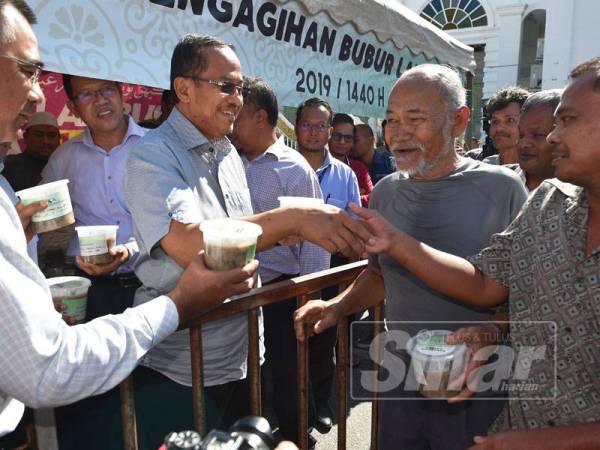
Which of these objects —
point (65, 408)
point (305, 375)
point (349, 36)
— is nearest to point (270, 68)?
point (349, 36)

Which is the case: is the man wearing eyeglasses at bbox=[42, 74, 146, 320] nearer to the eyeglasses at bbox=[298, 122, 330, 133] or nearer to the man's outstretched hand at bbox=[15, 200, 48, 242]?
the man's outstretched hand at bbox=[15, 200, 48, 242]

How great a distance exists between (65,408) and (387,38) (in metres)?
4.31

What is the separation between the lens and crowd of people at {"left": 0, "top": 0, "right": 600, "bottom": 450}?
1300 millimetres

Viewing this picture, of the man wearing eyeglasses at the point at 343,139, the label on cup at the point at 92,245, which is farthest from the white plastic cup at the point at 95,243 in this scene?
the man wearing eyeglasses at the point at 343,139

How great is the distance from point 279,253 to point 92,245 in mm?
1299

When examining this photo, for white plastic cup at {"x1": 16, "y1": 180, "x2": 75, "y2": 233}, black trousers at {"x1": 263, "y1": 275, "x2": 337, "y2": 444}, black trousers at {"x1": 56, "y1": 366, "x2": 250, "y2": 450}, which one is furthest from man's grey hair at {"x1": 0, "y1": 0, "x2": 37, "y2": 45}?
black trousers at {"x1": 263, "y1": 275, "x2": 337, "y2": 444}

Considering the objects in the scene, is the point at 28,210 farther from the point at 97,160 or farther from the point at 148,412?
the point at 148,412

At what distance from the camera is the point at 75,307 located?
212 cm

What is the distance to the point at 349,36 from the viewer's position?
14.4ft

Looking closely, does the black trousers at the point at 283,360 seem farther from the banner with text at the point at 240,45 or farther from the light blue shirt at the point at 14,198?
the banner with text at the point at 240,45

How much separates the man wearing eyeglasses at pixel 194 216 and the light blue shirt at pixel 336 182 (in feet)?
6.69

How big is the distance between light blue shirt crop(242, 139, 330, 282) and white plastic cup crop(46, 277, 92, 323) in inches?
53.1

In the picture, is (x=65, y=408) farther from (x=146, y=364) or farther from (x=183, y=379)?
(x=183, y=379)
